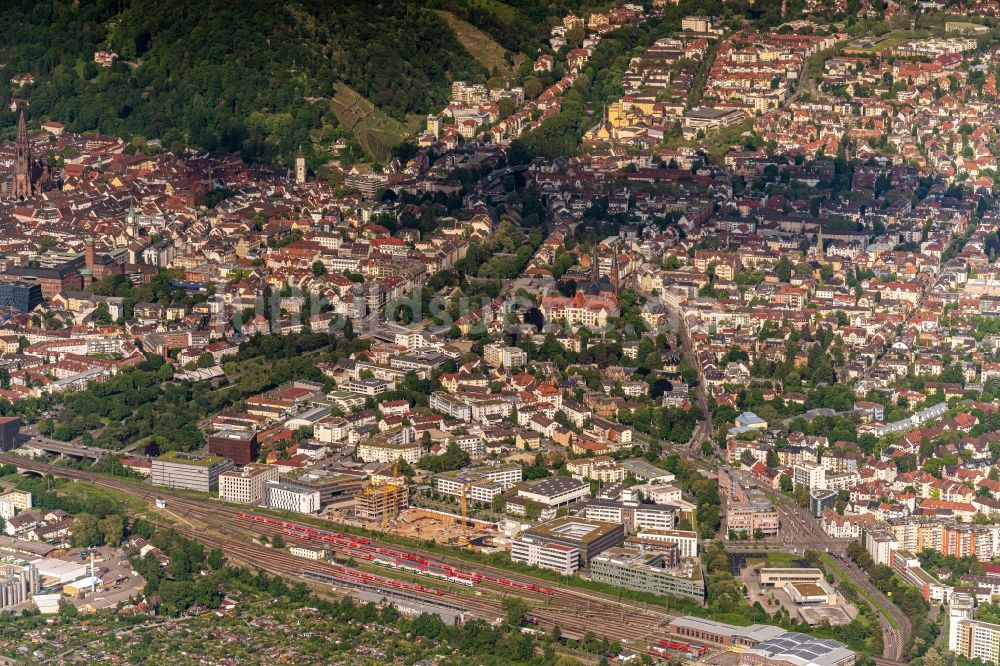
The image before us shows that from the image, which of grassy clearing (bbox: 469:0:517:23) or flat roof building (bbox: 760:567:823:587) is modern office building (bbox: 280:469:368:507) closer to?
flat roof building (bbox: 760:567:823:587)

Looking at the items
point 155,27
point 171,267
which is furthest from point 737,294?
point 155,27

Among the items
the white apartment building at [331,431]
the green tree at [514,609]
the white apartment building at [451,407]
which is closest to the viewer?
the green tree at [514,609]

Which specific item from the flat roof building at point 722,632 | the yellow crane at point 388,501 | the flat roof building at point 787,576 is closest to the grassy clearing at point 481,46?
the yellow crane at point 388,501

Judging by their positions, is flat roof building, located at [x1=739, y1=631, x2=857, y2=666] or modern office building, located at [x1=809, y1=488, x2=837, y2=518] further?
modern office building, located at [x1=809, y1=488, x2=837, y2=518]

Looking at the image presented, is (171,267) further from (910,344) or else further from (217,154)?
(910,344)

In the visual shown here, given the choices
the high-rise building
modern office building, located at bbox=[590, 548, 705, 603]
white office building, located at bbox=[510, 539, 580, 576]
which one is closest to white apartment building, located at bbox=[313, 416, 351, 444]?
white office building, located at bbox=[510, 539, 580, 576]

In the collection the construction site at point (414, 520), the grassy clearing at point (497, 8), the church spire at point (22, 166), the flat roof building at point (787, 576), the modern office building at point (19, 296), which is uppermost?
the grassy clearing at point (497, 8)

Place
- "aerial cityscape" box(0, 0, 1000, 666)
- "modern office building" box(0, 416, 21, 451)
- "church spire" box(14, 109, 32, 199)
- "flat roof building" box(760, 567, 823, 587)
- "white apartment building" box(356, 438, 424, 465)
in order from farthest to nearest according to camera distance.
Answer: "church spire" box(14, 109, 32, 199) < "modern office building" box(0, 416, 21, 451) < "white apartment building" box(356, 438, 424, 465) < "flat roof building" box(760, 567, 823, 587) < "aerial cityscape" box(0, 0, 1000, 666)

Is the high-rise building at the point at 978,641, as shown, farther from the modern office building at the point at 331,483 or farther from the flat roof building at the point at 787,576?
the modern office building at the point at 331,483
